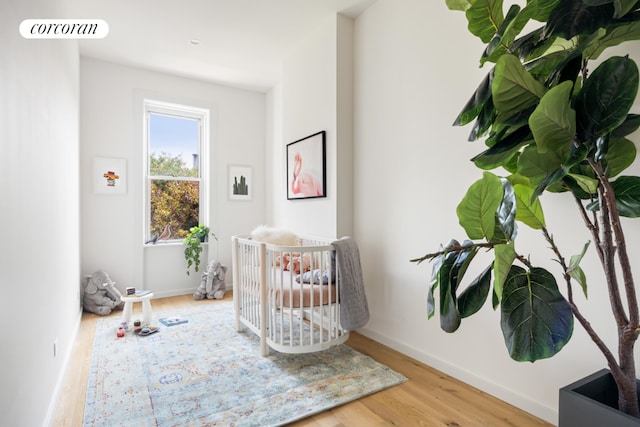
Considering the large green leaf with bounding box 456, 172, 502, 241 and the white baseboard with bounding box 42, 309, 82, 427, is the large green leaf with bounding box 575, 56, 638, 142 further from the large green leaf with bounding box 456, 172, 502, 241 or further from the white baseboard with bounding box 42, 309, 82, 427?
the white baseboard with bounding box 42, 309, 82, 427

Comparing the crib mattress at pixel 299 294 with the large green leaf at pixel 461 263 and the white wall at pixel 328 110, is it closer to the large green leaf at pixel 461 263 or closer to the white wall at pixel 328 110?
the white wall at pixel 328 110

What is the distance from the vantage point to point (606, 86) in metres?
0.85

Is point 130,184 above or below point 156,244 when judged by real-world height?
above

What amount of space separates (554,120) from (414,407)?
1.62 meters

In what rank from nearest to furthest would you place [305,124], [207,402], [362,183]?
[207,402] < [362,183] < [305,124]

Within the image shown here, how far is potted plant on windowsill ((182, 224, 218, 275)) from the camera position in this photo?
4.14m

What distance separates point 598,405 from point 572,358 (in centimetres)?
71

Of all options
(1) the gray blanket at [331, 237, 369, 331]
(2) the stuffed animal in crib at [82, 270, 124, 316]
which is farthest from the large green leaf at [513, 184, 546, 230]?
(2) the stuffed animal in crib at [82, 270, 124, 316]

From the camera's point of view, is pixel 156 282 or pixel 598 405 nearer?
pixel 598 405

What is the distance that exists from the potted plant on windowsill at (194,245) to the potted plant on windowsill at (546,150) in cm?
363

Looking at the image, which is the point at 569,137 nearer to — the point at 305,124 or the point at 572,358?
the point at 572,358

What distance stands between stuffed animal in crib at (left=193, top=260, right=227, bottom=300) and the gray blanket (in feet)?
7.58

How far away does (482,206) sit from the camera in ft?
3.26

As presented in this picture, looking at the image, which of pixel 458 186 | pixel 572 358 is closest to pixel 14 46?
pixel 458 186
